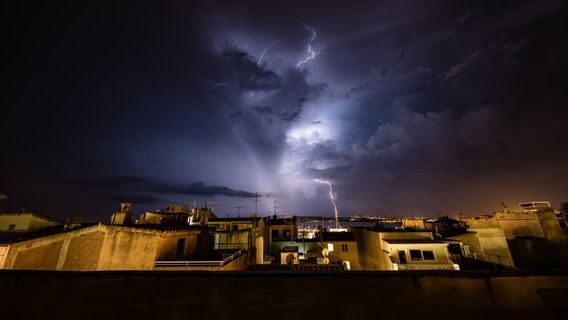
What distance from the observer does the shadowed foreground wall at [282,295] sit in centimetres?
343

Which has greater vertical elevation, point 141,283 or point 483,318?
point 141,283

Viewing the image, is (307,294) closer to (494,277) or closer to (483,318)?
(483,318)

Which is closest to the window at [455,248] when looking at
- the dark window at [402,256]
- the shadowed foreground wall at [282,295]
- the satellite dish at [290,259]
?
the dark window at [402,256]

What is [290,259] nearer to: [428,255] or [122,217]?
[428,255]

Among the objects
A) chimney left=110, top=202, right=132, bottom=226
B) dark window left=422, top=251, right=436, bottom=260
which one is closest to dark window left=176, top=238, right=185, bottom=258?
chimney left=110, top=202, right=132, bottom=226

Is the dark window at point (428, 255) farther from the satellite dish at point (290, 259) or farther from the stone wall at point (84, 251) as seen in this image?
the stone wall at point (84, 251)

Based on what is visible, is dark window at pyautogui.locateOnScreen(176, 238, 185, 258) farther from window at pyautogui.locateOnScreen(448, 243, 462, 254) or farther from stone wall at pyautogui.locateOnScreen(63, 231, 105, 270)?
window at pyautogui.locateOnScreen(448, 243, 462, 254)

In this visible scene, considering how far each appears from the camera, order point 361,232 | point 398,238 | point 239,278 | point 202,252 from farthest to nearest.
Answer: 1. point 361,232
2. point 398,238
3. point 202,252
4. point 239,278

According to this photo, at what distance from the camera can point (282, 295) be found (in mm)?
3670

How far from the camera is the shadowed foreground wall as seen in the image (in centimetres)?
343

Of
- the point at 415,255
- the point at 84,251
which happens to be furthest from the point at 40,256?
the point at 415,255

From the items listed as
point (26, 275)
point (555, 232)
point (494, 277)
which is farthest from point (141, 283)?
point (555, 232)

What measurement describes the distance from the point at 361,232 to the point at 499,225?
1778 centimetres

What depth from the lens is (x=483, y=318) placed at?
10.9 feet
